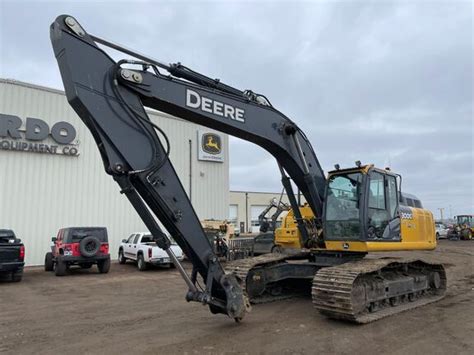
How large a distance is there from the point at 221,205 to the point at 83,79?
21718 millimetres

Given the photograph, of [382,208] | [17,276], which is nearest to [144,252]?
[17,276]

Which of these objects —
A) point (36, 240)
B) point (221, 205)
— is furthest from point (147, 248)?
point (221, 205)

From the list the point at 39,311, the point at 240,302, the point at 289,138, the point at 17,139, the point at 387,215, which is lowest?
the point at 39,311

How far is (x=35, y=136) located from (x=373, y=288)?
17.5 metres

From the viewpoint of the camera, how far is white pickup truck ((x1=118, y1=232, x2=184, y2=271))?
1719 centimetres

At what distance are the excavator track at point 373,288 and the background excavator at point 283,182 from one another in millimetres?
23

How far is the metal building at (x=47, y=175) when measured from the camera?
1955 centimetres

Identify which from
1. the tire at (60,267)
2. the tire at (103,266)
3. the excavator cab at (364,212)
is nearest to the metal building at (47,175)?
the tire at (60,267)

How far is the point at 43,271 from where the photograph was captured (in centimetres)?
1800

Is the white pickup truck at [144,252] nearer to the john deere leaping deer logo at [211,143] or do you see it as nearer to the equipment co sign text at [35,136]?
the equipment co sign text at [35,136]

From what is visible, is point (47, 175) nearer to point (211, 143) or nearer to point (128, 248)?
point (128, 248)

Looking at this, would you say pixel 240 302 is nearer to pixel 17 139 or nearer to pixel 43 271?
pixel 43 271

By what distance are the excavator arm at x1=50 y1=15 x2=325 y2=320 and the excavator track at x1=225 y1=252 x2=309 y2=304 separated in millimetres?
2287

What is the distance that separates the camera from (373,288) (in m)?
8.23
